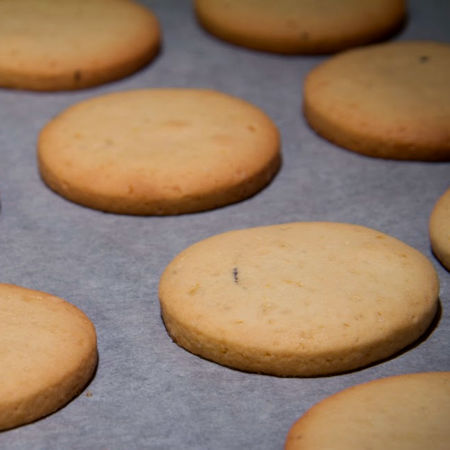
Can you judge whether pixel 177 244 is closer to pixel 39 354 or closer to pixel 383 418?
pixel 39 354

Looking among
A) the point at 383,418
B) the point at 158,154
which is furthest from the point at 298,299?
the point at 158,154

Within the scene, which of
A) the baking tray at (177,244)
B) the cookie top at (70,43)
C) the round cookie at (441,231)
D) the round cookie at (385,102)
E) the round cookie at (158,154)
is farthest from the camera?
the cookie top at (70,43)

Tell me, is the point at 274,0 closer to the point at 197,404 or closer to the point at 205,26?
the point at 205,26

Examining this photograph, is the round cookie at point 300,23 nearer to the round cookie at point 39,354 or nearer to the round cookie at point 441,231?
the round cookie at point 441,231

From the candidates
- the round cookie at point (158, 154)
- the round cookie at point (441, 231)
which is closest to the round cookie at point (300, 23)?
the round cookie at point (158, 154)

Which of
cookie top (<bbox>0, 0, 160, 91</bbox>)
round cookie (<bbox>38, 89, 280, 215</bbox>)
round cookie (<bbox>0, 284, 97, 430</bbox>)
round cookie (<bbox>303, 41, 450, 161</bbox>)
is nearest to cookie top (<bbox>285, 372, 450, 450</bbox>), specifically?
round cookie (<bbox>0, 284, 97, 430</bbox>)
